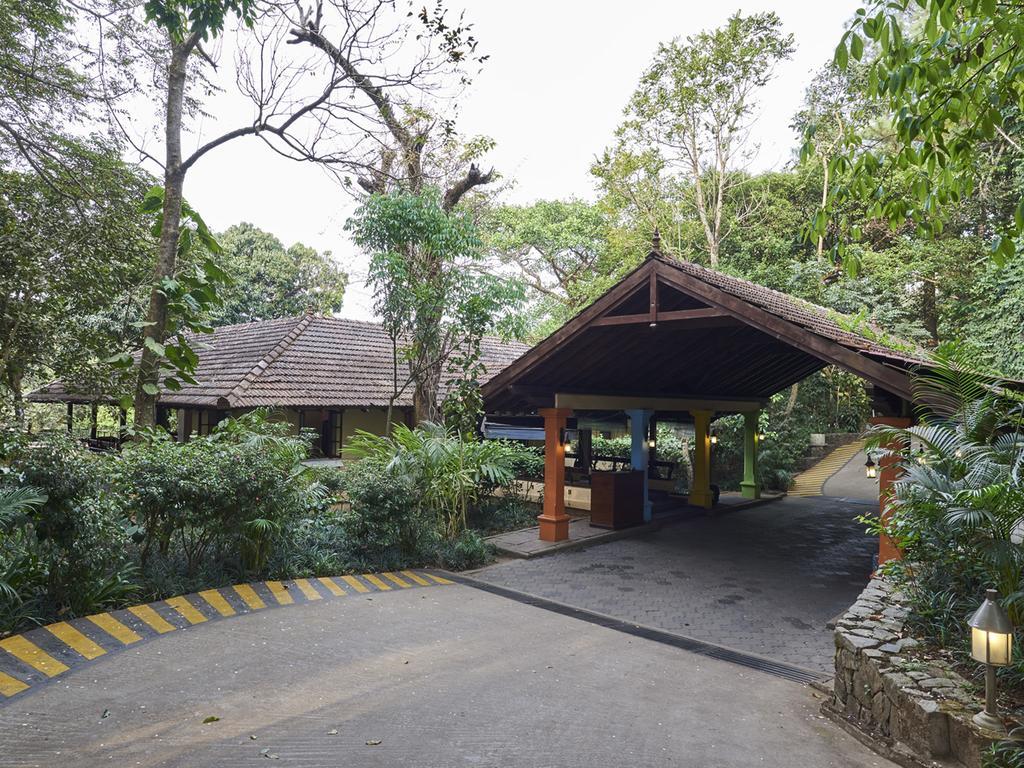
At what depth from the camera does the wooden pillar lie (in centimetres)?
1045

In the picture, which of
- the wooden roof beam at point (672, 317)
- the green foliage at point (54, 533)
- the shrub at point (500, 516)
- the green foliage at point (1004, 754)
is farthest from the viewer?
the shrub at point (500, 516)

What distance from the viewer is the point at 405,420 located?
15.6 m

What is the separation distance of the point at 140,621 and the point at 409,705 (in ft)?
9.72

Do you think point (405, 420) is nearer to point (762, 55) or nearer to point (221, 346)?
point (221, 346)

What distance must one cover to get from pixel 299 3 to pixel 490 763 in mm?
10025

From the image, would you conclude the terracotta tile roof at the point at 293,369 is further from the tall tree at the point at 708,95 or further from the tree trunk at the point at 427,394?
the tall tree at the point at 708,95

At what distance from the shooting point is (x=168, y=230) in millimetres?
8039

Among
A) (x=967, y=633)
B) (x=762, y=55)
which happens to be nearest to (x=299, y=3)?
(x=967, y=633)

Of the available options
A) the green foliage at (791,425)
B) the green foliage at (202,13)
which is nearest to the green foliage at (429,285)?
the green foliage at (202,13)

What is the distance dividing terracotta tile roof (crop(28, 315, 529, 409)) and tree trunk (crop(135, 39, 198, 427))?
364 cm

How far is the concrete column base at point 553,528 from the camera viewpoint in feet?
34.1

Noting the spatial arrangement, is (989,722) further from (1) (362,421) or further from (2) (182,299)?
(1) (362,421)

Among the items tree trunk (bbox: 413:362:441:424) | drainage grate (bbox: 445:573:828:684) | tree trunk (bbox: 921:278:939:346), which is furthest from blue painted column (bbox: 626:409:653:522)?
tree trunk (bbox: 921:278:939:346)

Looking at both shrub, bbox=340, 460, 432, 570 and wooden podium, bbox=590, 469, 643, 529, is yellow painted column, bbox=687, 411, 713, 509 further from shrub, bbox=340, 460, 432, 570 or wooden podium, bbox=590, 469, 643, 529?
shrub, bbox=340, 460, 432, 570
